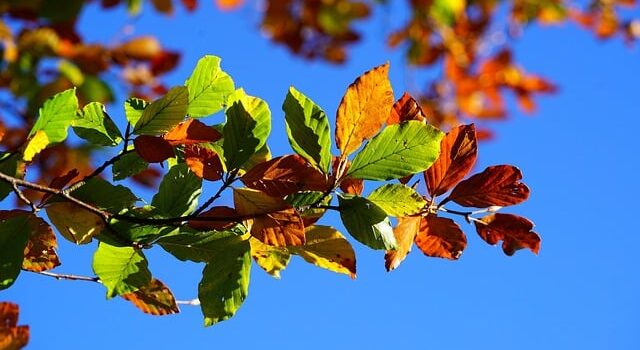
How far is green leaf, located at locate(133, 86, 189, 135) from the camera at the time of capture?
45cm

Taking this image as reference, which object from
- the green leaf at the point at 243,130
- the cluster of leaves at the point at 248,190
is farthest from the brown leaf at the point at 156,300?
the green leaf at the point at 243,130

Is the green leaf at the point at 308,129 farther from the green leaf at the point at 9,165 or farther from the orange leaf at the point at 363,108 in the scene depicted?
the green leaf at the point at 9,165

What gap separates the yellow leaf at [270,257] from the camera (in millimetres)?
490

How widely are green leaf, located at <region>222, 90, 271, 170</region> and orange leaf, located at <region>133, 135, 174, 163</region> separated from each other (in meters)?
0.04

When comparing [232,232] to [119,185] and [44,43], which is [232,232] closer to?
[119,185]

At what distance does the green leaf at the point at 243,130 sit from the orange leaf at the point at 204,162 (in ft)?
0.04

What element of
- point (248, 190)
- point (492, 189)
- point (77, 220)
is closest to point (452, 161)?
point (492, 189)

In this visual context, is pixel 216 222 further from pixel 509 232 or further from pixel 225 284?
pixel 509 232

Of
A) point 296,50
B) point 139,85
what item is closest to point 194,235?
point 139,85

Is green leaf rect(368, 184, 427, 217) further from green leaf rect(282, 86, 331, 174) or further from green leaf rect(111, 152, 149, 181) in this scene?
green leaf rect(111, 152, 149, 181)

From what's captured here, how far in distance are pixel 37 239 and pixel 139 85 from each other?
1.65 meters

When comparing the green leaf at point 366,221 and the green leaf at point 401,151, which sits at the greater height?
the green leaf at point 401,151

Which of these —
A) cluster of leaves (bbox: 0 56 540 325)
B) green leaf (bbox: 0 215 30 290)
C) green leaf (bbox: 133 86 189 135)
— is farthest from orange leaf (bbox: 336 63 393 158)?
green leaf (bbox: 0 215 30 290)

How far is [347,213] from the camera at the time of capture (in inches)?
16.9
